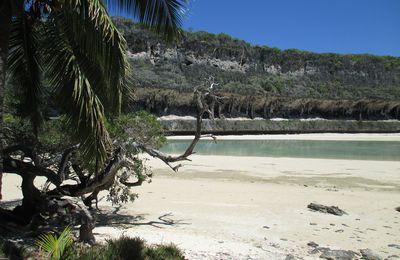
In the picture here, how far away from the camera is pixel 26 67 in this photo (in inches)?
241

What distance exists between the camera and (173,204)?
1051cm

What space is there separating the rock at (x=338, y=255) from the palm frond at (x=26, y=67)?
4.87 meters

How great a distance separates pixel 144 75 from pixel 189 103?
1173 cm

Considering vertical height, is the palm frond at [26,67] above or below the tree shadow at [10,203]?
above

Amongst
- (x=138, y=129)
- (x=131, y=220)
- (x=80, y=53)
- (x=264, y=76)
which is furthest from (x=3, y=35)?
(x=264, y=76)

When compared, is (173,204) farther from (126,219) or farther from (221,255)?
(221,255)

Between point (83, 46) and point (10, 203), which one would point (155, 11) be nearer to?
point (83, 46)

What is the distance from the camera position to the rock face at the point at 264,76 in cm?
6456

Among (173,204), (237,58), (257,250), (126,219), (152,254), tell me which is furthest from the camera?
(237,58)

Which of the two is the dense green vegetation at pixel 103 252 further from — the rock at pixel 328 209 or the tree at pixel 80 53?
the rock at pixel 328 209

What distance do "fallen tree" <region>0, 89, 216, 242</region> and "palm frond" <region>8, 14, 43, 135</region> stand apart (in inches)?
26.9

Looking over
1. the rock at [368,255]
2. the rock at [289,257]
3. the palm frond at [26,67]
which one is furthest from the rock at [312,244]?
the palm frond at [26,67]

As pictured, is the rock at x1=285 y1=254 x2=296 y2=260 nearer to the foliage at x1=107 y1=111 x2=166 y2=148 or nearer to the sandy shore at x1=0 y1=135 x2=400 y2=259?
the sandy shore at x1=0 y1=135 x2=400 y2=259

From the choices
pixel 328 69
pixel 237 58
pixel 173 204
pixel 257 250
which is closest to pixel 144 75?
pixel 237 58
